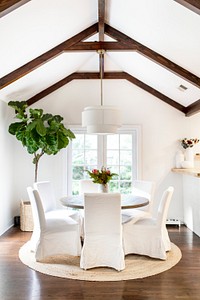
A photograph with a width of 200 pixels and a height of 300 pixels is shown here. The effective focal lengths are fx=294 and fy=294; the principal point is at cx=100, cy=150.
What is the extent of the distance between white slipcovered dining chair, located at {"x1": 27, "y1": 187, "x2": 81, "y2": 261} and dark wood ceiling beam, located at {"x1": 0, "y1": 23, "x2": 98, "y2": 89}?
1930 mm

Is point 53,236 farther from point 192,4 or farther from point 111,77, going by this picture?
point 111,77

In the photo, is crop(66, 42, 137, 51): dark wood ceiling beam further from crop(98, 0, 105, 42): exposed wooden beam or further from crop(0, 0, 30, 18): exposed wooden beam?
crop(0, 0, 30, 18): exposed wooden beam

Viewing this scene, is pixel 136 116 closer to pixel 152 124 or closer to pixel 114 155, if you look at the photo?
pixel 152 124

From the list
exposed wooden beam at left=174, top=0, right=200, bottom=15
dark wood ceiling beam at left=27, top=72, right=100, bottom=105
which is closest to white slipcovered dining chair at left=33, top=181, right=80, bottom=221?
dark wood ceiling beam at left=27, top=72, right=100, bottom=105

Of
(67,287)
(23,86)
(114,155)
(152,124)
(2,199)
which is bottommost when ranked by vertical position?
(67,287)

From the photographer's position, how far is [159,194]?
6.23 m

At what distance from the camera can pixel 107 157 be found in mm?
6316

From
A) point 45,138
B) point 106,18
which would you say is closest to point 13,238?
point 45,138

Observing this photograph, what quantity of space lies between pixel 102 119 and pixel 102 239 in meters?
1.52

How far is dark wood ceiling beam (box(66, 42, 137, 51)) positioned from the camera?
462cm

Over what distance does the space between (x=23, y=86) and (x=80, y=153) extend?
182 cm

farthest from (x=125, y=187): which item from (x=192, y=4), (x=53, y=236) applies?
(x=192, y=4)

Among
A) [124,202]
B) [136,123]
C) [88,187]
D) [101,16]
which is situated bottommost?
[124,202]

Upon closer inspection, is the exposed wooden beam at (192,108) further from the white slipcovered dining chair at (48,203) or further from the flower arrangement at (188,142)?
the white slipcovered dining chair at (48,203)
